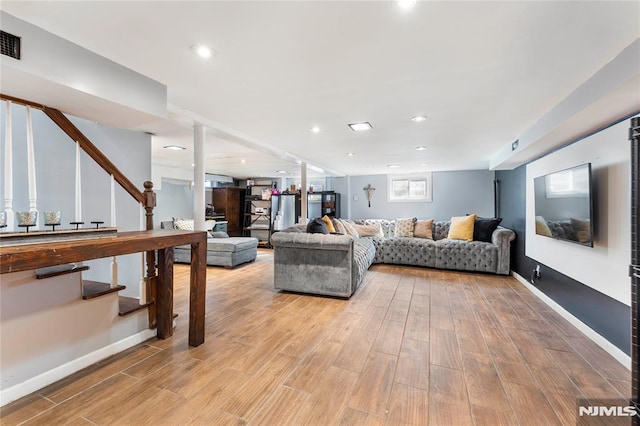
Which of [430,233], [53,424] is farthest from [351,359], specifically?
[430,233]

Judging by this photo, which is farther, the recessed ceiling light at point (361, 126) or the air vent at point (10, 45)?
the recessed ceiling light at point (361, 126)

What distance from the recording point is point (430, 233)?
19.2 ft

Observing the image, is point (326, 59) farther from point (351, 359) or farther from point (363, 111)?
point (351, 359)

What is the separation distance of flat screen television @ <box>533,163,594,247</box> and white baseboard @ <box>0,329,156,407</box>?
3.95 m

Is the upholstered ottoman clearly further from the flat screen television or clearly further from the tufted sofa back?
the flat screen television

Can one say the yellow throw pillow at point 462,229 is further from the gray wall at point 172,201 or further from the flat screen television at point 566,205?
the gray wall at point 172,201

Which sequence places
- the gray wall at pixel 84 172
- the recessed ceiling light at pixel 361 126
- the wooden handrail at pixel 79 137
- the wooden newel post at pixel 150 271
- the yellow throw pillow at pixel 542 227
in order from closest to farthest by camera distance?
the wooden handrail at pixel 79 137, the wooden newel post at pixel 150 271, the gray wall at pixel 84 172, the yellow throw pillow at pixel 542 227, the recessed ceiling light at pixel 361 126

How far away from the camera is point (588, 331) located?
246 centimetres

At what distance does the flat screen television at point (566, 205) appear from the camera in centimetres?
238

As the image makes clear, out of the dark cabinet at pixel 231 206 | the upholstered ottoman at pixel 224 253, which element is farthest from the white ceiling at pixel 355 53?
the dark cabinet at pixel 231 206

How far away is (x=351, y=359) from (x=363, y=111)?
2342 millimetres

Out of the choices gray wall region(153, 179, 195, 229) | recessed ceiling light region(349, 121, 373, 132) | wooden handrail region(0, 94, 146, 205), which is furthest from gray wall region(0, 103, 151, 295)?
recessed ceiling light region(349, 121, 373, 132)

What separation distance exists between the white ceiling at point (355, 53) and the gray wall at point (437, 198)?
13.3 feet

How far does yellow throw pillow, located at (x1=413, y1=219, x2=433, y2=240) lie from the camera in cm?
583
